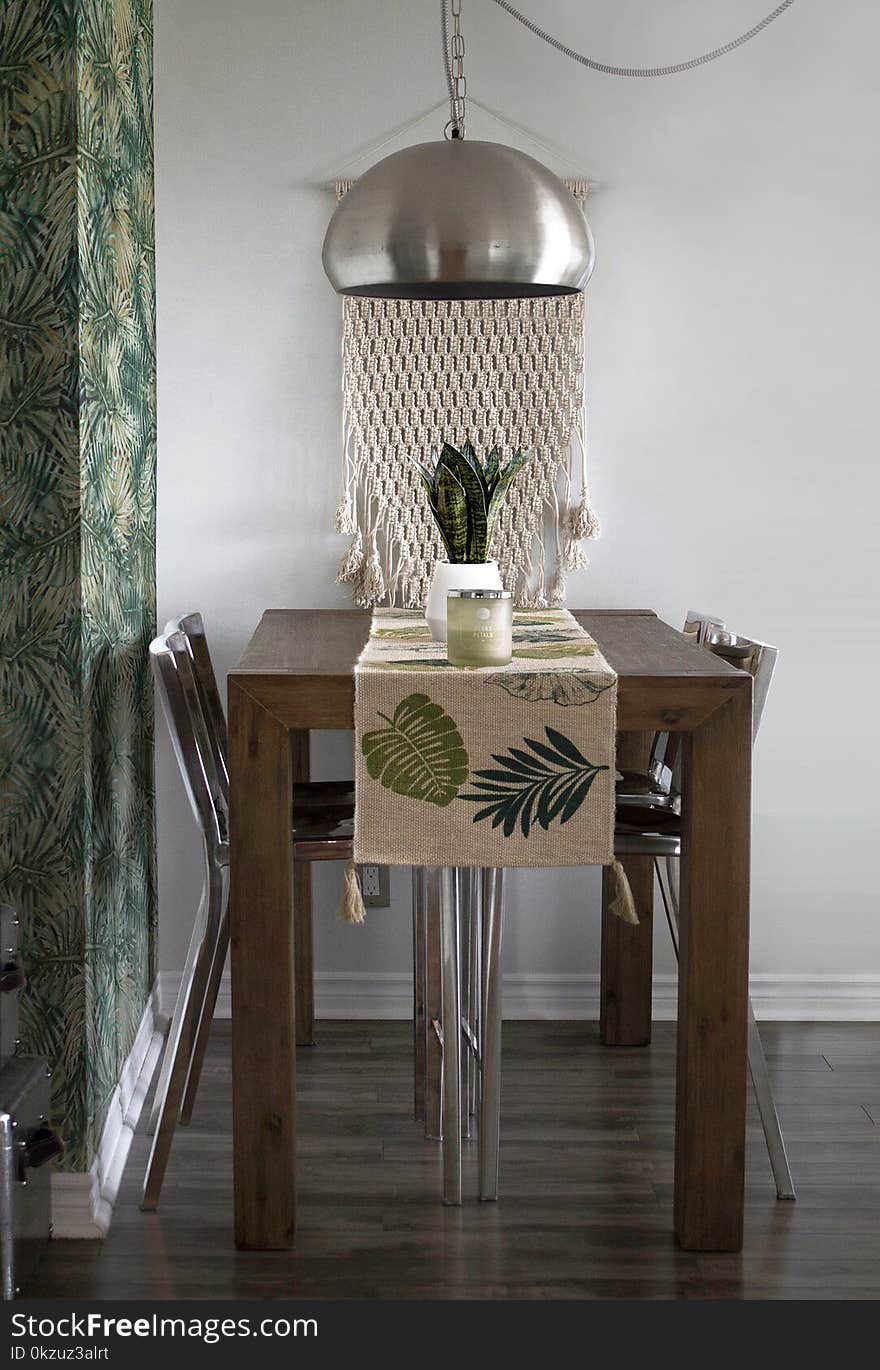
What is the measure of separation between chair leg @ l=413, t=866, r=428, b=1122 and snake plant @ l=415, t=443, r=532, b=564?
60cm

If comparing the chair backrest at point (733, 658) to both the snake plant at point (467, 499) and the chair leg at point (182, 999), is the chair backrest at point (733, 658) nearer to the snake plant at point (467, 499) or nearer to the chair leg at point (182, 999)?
the snake plant at point (467, 499)

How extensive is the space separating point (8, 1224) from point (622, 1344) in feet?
2.74

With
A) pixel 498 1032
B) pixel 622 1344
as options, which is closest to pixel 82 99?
pixel 498 1032

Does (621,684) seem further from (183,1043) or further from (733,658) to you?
(183,1043)

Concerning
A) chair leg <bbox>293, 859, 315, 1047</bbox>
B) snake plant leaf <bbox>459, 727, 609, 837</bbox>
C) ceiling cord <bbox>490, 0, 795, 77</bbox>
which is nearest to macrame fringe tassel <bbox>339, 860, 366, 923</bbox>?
snake plant leaf <bbox>459, 727, 609, 837</bbox>

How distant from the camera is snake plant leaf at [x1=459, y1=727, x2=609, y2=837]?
6.63 ft

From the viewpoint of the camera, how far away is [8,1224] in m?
1.87

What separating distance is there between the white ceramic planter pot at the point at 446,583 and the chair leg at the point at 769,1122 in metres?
0.84

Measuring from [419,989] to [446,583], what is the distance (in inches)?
30.1

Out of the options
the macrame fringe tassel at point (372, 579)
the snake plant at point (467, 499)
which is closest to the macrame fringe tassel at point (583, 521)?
the macrame fringe tassel at point (372, 579)

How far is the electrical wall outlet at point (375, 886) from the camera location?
3123 millimetres

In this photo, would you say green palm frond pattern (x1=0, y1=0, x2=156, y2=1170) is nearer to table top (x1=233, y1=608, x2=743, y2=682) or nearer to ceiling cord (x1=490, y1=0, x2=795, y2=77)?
table top (x1=233, y1=608, x2=743, y2=682)

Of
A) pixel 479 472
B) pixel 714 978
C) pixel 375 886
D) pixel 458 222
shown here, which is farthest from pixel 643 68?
pixel 714 978

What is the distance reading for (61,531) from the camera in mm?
2137
